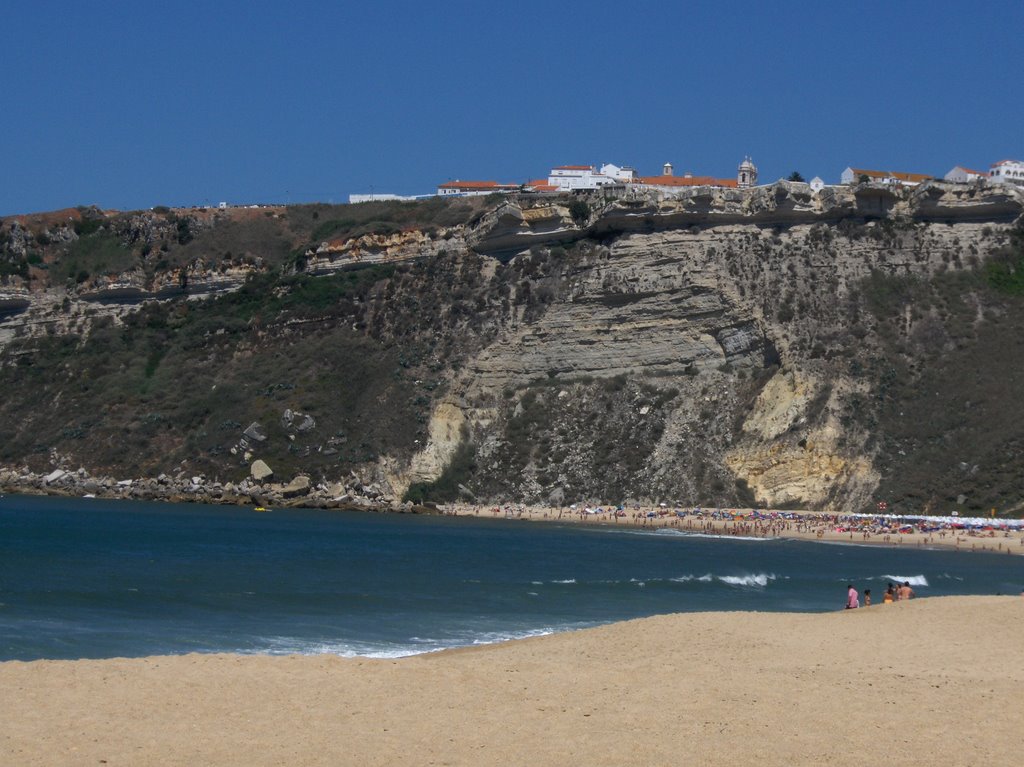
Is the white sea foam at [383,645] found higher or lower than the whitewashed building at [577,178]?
lower

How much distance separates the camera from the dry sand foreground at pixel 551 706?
15047 millimetres

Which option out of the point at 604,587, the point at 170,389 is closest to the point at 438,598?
the point at 604,587

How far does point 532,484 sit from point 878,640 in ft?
140

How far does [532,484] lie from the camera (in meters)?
66.4

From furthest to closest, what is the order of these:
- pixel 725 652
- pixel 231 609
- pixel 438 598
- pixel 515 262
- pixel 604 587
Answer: pixel 515 262 < pixel 604 587 < pixel 438 598 < pixel 231 609 < pixel 725 652

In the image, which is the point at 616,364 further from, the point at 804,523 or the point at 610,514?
the point at 804,523

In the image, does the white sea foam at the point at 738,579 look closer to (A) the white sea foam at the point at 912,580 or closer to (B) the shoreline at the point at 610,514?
(A) the white sea foam at the point at 912,580

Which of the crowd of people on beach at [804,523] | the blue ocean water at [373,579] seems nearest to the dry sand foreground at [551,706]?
the blue ocean water at [373,579]

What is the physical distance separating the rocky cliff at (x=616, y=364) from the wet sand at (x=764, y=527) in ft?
4.91

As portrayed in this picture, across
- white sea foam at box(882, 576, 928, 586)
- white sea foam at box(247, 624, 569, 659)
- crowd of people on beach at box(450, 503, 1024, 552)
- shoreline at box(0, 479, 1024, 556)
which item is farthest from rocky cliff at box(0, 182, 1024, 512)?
white sea foam at box(247, 624, 569, 659)

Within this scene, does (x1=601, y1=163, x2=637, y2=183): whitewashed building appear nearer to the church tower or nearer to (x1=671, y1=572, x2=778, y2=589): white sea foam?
the church tower

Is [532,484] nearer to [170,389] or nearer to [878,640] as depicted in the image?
[170,389]

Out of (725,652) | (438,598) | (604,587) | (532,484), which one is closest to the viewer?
(725,652)

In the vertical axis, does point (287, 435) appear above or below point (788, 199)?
below
